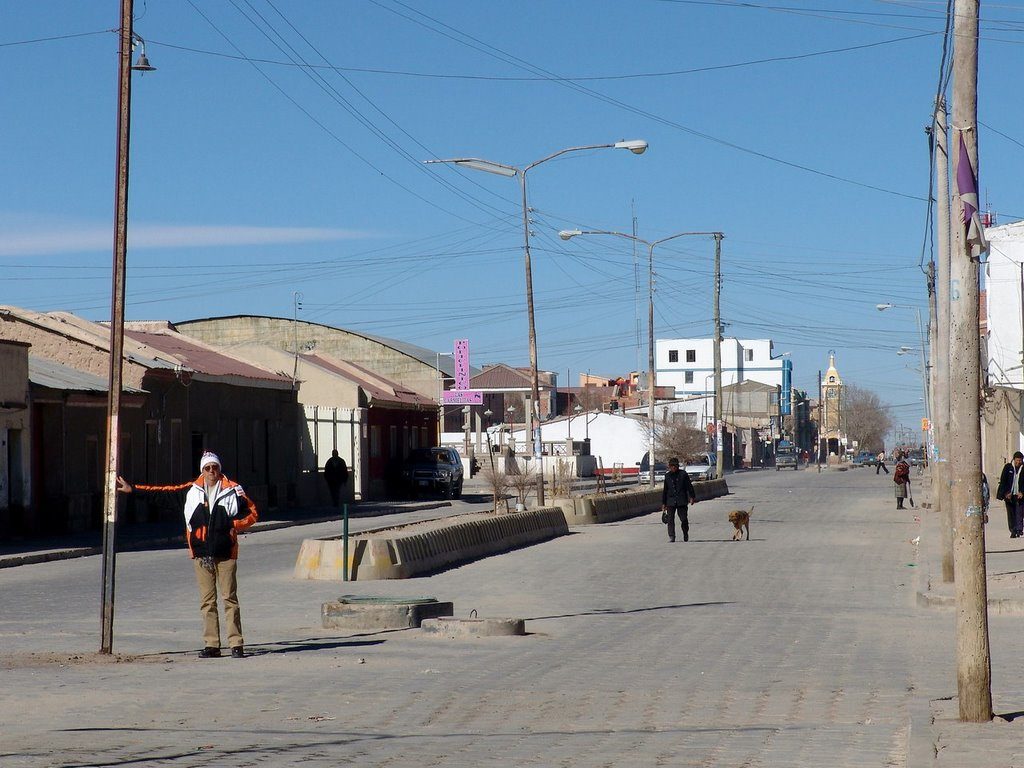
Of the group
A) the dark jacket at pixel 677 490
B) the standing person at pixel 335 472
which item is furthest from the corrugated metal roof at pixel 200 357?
the dark jacket at pixel 677 490

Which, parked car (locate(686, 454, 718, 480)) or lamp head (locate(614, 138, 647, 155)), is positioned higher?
lamp head (locate(614, 138, 647, 155))

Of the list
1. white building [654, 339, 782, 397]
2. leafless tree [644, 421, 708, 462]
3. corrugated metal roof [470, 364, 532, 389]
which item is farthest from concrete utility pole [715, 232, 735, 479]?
white building [654, 339, 782, 397]

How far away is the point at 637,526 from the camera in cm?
3622

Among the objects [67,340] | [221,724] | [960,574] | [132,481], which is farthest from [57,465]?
[960,574]

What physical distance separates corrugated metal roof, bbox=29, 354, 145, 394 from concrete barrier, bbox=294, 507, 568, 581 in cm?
945

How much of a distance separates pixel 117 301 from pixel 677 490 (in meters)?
17.8

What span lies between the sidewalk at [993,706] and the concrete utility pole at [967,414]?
0.25 meters

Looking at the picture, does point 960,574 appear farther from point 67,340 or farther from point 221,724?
point 67,340

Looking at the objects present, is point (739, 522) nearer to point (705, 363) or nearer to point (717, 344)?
point (717, 344)

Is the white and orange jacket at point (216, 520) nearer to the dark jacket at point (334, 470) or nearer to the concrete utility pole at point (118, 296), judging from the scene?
the concrete utility pole at point (118, 296)

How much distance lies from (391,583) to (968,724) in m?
12.5

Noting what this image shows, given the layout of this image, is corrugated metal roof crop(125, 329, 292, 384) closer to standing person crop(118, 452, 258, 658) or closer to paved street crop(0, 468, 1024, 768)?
paved street crop(0, 468, 1024, 768)

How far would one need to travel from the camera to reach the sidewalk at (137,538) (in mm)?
25859

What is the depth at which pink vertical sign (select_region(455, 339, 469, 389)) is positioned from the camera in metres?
74.1
